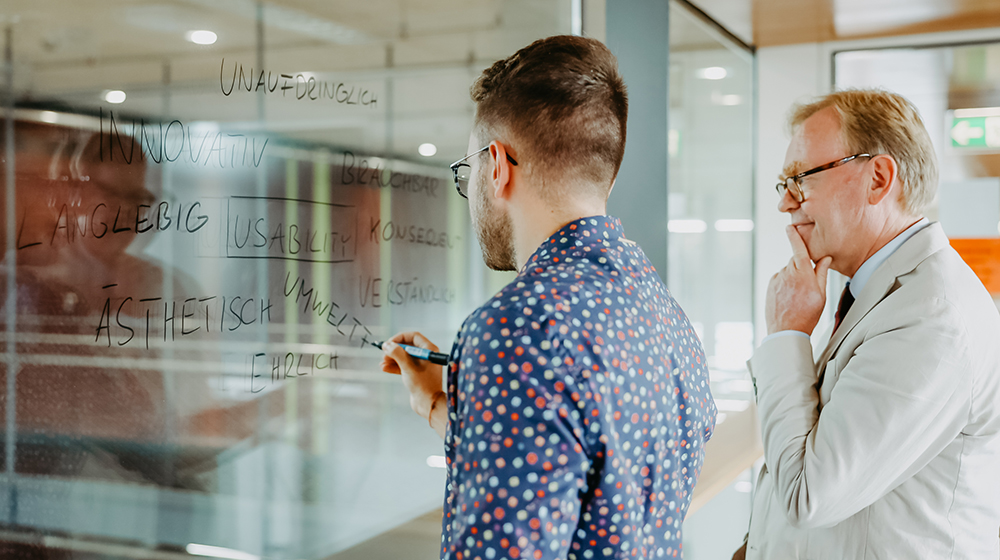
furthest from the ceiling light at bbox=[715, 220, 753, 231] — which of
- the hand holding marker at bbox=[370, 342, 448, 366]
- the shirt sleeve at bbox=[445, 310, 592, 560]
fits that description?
the shirt sleeve at bbox=[445, 310, 592, 560]

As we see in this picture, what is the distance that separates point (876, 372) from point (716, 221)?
7.36 ft

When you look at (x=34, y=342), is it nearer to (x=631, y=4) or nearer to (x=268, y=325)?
(x=268, y=325)

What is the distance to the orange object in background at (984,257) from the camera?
3332mm

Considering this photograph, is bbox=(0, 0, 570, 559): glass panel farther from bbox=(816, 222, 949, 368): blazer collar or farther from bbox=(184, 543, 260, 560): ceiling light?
bbox=(816, 222, 949, 368): blazer collar

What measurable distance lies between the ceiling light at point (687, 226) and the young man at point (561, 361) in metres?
2.19

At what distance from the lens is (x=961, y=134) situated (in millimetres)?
3369

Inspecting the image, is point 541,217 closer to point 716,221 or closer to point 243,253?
point 243,253

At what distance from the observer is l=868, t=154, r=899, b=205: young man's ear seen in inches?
50.0

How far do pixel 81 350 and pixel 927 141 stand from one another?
1.34m

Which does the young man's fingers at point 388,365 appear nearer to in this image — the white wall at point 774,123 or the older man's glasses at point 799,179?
the older man's glasses at point 799,179

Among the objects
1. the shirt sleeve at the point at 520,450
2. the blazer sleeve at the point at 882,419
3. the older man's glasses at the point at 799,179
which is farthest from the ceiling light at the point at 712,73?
the shirt sleeve at the point at 520,450

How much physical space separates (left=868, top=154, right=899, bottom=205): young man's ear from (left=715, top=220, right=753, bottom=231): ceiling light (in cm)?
204

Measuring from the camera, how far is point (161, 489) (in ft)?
3.88

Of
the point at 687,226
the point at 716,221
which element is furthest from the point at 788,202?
the point at 716,221
